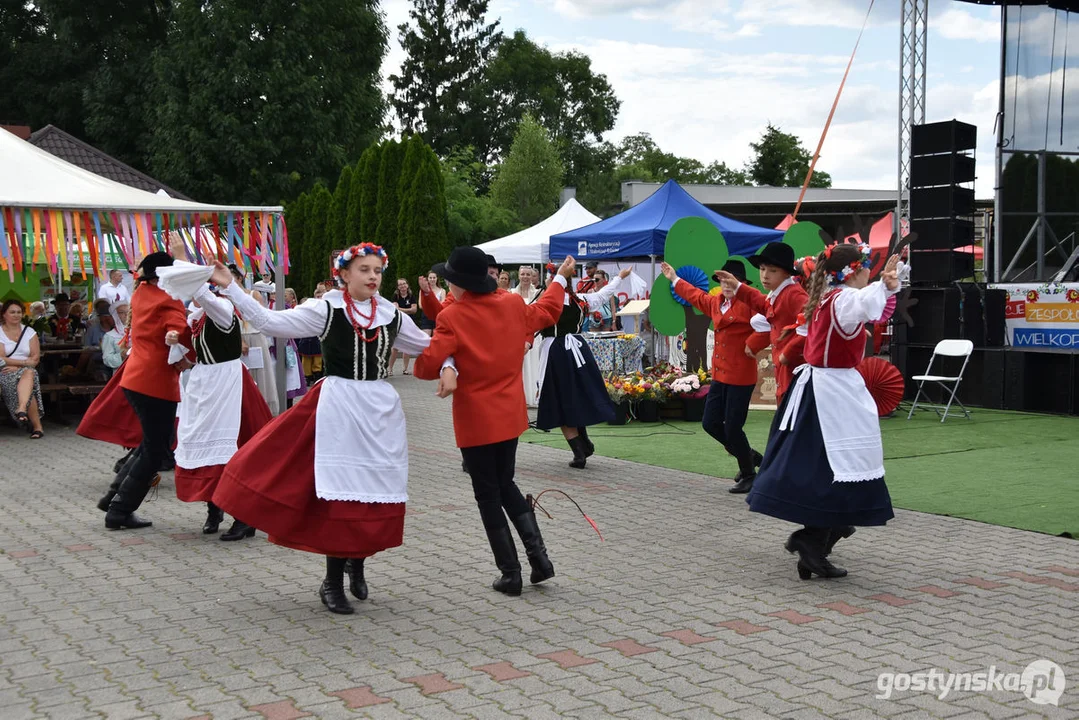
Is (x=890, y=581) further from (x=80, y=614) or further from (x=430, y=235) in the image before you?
(x=430, y=235)

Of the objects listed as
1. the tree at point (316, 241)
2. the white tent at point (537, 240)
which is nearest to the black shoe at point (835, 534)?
the white tent at point (537, 240)

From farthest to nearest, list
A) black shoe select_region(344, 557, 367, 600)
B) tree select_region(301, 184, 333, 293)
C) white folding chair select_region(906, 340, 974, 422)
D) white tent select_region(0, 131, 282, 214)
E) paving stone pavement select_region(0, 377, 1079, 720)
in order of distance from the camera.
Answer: tree select_region(301, 184, 333, 293)
white folding chair select_region(906, 340, 974, 422)
white tent select_region(0, 131, 282, 214)
black shoe select_region(344, 557, 367, 600)
paving stone pavement select_region(0, 377, 1079, 720)

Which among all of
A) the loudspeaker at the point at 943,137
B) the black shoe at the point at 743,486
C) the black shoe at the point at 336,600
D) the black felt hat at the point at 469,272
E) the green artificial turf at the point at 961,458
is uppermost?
the loudspeaker at the point at 943,137

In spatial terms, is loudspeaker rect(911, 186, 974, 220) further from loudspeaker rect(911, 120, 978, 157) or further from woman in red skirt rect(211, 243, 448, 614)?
woman in red skirt rect(211, 243, 448, 614)

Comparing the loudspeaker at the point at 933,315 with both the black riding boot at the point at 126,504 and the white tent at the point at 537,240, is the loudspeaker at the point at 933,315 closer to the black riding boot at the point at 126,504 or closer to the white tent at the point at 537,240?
the white tent at the point at 537,240

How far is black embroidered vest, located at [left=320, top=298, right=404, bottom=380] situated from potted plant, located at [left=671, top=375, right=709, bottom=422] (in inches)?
302

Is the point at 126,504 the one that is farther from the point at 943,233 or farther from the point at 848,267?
the point at 943,233

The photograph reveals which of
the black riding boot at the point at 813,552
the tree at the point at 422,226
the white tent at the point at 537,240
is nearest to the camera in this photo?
the black riding boot at the point at 813,552

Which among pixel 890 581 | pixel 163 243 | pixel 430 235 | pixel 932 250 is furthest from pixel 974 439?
pixel 430 235

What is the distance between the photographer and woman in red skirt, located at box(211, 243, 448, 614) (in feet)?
16.2

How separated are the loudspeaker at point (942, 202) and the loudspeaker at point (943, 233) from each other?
0.29ft

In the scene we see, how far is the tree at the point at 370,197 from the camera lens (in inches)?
1000

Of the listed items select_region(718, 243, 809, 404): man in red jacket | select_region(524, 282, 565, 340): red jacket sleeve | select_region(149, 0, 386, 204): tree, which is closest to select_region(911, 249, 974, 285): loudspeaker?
select_region(718, 243, 809, 404): man in red jacket

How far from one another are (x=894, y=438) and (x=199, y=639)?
8.17m
